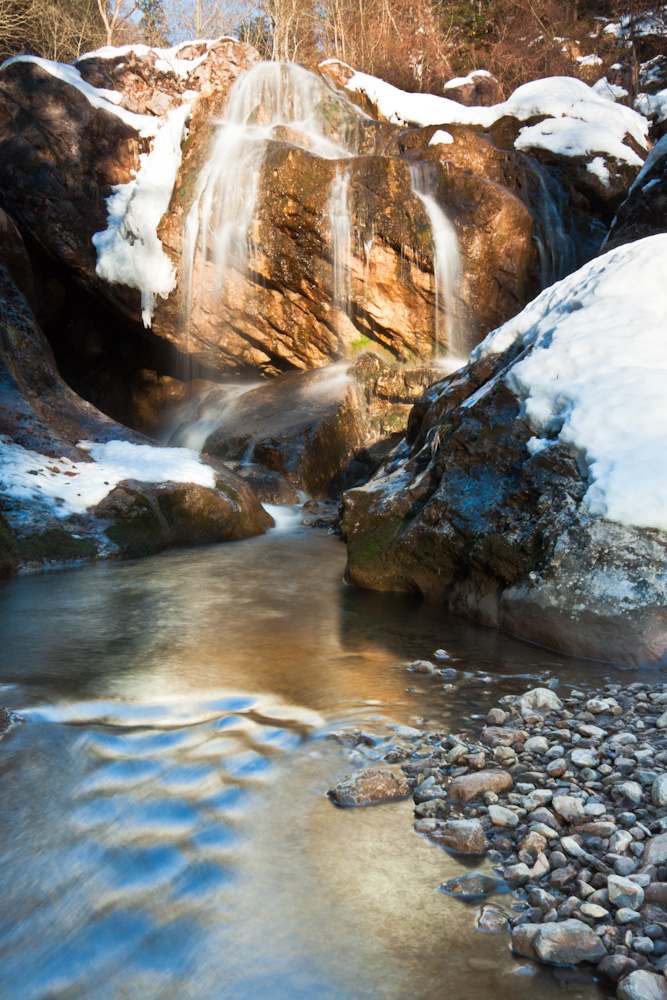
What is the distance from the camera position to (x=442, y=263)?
12.2m

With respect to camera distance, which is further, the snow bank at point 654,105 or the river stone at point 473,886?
the snow bank at point 654,105

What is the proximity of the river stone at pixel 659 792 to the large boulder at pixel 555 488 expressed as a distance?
152 cm

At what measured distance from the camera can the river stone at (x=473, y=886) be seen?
194cm

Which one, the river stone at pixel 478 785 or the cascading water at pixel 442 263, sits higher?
the cascading water at pixel 442 263

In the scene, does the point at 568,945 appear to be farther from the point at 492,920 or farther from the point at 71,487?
the point at 71,487

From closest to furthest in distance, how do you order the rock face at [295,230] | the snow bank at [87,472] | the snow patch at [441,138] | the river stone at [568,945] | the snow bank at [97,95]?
the river stone at [568,945] < the snow bank at [87,472] < the rock face at [295,230] < the snow bank at [97,95] < the snow patch at [441,138]

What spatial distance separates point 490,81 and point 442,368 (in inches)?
444

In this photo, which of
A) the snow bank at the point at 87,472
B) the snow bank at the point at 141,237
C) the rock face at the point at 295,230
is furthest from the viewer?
the snow bank at the point at 141,237

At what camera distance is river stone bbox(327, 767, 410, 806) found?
2455 mm

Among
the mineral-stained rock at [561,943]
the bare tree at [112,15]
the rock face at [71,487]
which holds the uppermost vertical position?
the bare tree at [112,15]

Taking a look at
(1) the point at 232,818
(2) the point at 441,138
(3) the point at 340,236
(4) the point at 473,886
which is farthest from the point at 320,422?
(4) the point at 473,886

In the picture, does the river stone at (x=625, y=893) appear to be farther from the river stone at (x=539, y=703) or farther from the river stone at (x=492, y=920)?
the river stone at (x=539, y=703)

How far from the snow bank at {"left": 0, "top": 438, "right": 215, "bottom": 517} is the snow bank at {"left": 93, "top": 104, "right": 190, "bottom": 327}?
577 cm

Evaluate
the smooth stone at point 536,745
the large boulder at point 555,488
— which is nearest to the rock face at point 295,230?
the large boulder at point 555,488
